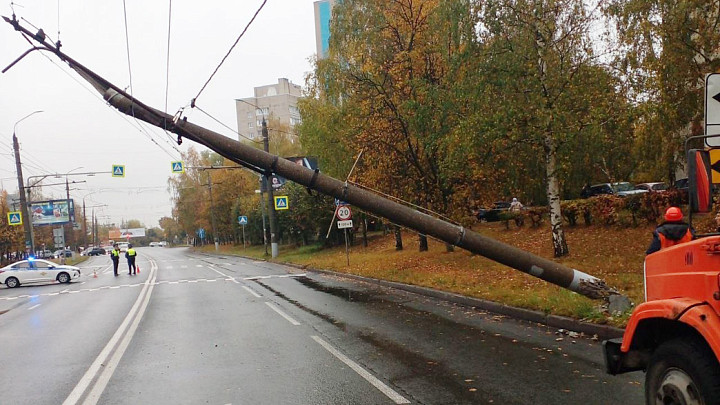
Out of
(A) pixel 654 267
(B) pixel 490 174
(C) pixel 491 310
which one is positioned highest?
(B) pixel 490 174

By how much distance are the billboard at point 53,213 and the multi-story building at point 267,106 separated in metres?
54.8

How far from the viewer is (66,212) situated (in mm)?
53125

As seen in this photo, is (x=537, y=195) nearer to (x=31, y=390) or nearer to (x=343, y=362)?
(x=343, y=362)

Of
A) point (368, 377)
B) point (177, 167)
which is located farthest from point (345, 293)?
point (177, 167)

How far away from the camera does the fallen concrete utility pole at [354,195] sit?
894 centimetres

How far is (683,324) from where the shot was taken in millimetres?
3520

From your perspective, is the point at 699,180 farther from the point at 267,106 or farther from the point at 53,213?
the point at 267,106

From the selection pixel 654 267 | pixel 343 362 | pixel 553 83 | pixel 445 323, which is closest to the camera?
pixel 654 267

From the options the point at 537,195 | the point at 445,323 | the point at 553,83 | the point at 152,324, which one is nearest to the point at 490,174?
the point at 553,83

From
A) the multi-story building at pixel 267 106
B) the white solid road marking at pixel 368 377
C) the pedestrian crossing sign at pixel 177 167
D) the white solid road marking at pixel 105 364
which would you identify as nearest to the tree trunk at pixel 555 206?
the white solid road marking at pixel 368 377

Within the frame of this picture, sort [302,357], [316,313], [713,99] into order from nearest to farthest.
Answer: [713,99]
[302,357]
[316,313]

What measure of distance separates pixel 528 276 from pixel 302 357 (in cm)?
815

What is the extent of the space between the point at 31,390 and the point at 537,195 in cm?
2968

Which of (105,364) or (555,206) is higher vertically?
(555,206)
